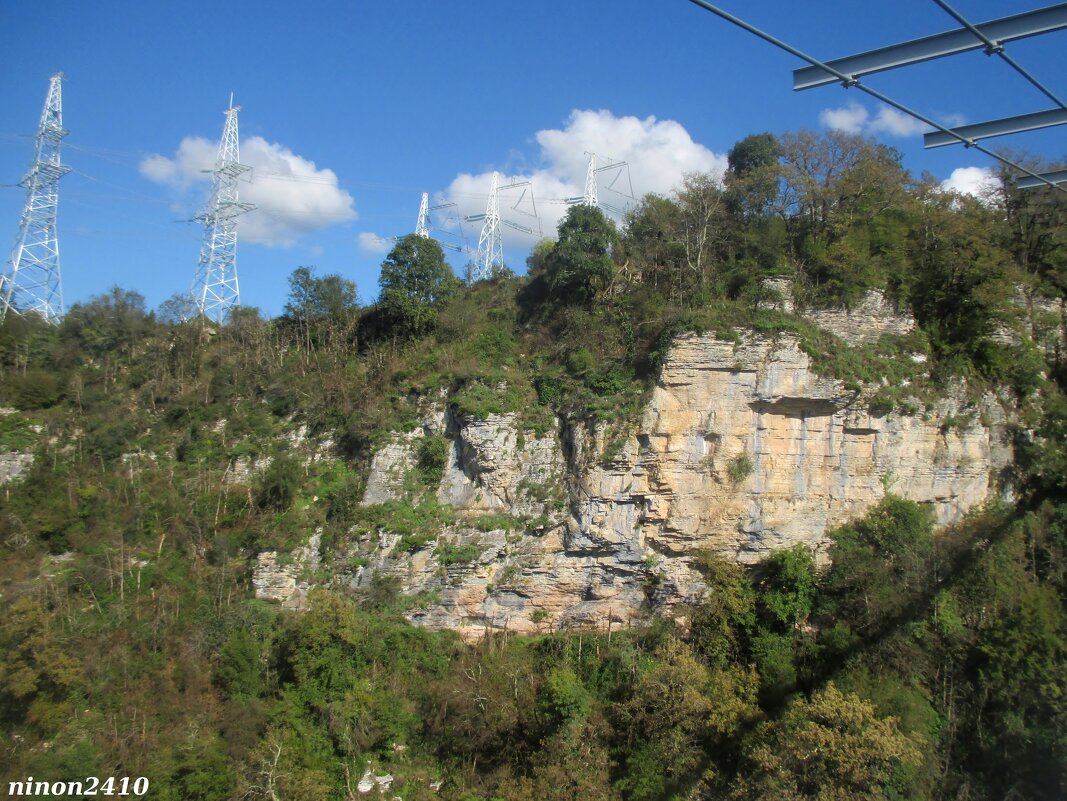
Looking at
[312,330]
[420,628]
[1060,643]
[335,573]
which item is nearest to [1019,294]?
[1060,643]

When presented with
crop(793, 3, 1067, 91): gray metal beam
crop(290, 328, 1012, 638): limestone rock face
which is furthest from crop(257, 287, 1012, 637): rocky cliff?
crop(793, 3, 1067, 91): gray metal beam

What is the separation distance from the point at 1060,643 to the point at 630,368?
36.2ft

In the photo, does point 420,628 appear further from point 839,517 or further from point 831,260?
point 831,260

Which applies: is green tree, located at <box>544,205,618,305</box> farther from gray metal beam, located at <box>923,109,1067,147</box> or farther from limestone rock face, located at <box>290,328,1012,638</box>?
gray metal beam, located at <box>923,109,1067,147</box>

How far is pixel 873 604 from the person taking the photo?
1619 centimetres

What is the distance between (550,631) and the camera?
17.6m

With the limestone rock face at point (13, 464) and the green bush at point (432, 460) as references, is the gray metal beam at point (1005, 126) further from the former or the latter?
the limestone rock face at point (13, 464)

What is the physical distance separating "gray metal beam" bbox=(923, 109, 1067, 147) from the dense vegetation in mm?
9361

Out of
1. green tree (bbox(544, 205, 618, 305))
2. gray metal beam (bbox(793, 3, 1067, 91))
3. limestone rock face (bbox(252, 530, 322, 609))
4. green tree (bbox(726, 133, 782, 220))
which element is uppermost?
green tree (bbox(726, 133, 782, 220))

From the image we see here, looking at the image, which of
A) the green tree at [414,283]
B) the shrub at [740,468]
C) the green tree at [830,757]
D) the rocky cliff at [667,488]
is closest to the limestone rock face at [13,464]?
the rocky cliff at [667,488]

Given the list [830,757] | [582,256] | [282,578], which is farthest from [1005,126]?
[282,578]

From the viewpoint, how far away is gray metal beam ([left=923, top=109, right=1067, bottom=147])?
727 cm

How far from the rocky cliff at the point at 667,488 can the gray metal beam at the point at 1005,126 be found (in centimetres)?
937

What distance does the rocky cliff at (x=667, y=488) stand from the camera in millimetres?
17031
